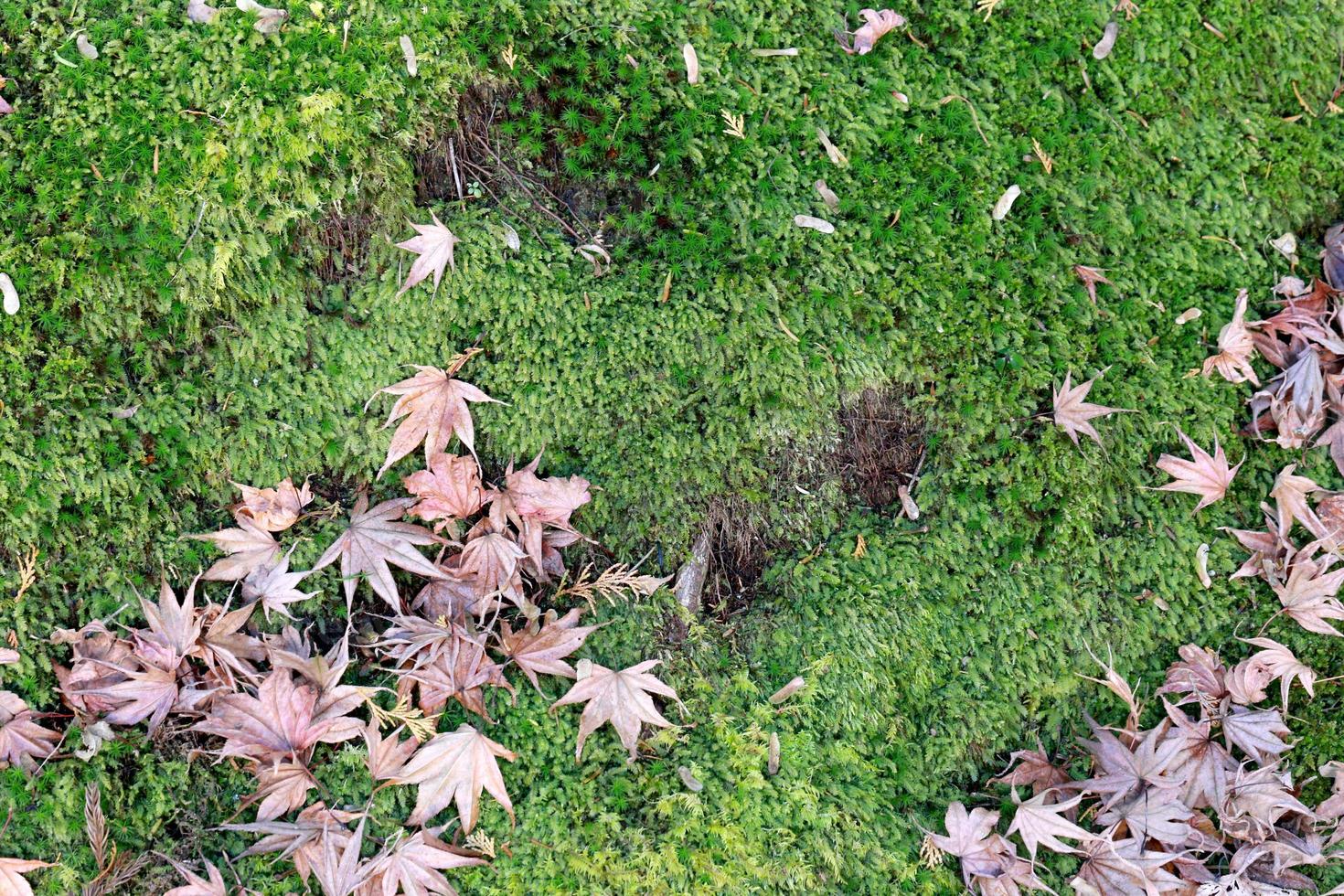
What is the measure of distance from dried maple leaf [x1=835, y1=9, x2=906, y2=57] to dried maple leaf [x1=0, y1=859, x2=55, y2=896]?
140 inches

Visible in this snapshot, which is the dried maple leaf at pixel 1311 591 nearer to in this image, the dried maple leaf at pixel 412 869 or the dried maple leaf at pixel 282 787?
the dried maple leaf at pixel 412 869

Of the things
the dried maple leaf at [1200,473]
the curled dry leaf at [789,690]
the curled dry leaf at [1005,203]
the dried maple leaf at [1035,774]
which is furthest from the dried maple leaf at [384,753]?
the dried maple leaf at [1200,473]

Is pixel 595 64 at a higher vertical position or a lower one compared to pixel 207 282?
higher

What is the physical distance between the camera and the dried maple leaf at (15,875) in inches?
91.5

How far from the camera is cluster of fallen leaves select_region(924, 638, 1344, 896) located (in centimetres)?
274

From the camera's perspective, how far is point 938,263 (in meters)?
2.92

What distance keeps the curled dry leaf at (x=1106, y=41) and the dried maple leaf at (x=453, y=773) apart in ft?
10.6

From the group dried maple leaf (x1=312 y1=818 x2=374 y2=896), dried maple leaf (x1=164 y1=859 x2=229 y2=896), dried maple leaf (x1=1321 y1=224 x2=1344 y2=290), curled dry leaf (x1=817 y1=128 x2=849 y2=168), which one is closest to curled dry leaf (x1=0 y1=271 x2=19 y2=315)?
dried maple leaf (x1=164 y1=859 x2=229 y2=896)

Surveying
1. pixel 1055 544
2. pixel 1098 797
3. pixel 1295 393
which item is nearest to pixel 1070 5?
pixel 1295 393

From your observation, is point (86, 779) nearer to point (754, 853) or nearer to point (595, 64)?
point (754, 853)

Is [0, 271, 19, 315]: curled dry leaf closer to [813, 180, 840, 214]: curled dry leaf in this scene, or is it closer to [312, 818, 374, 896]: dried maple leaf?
[312, 818, 374, 896]: dried maple leaf

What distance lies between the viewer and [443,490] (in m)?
2.73

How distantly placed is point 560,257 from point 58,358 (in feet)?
5.15

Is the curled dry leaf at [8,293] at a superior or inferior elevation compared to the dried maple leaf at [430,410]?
superior
